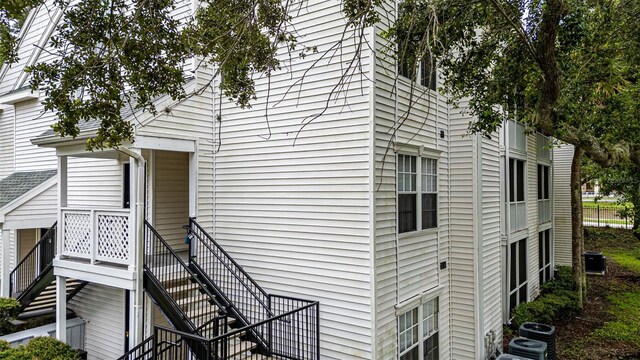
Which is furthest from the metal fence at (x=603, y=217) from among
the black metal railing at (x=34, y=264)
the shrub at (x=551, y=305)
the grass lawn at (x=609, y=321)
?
the black metal railing at (x=34, y=264)

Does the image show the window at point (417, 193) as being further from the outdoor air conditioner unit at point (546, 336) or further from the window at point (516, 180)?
the window at point (516, 180)

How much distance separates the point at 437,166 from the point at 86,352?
10.2m

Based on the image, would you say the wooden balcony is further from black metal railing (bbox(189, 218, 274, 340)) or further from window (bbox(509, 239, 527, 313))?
window (bbox(509, 239, 527, 313))

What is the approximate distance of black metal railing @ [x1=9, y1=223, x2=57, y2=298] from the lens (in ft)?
35.7

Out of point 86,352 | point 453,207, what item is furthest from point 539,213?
point 86,352

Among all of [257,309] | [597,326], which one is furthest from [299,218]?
[597,326]

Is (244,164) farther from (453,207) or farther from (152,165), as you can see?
(453,207)

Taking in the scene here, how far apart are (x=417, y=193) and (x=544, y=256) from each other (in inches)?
442

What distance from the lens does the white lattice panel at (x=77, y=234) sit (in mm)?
8461

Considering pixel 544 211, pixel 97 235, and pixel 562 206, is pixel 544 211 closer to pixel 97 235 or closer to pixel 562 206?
pixel 562 206

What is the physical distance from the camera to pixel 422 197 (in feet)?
29.5

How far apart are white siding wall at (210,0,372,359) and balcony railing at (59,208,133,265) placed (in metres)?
2.10

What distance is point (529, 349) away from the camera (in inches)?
343

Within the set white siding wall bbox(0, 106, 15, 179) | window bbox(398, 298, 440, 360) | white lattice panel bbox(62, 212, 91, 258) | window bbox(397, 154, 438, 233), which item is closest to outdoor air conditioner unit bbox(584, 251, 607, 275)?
window bbox(398, 298, 440, 360)
